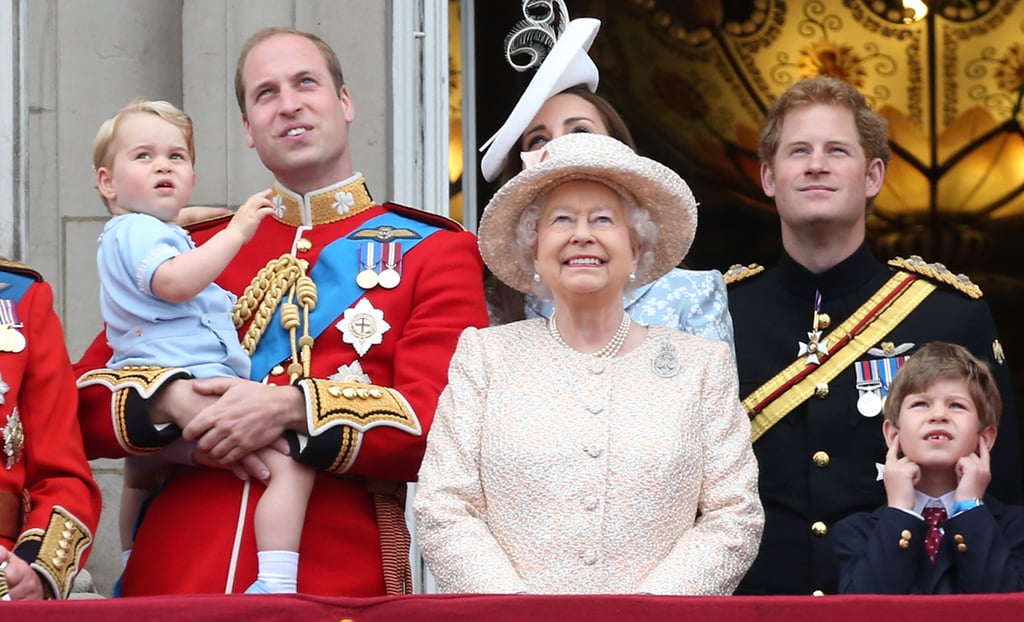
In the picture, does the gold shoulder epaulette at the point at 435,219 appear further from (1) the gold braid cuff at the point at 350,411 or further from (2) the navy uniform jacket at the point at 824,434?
(2) the navy uniform jacket at the point at 824,434

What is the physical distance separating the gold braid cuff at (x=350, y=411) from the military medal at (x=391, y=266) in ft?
0.91

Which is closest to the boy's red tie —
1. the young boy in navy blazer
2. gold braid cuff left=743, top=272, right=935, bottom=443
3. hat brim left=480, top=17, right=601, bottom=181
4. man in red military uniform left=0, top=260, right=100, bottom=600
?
the young boy in navy blazer

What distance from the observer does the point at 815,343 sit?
15.9 feet

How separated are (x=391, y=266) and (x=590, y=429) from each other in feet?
2.52

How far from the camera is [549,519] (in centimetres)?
402

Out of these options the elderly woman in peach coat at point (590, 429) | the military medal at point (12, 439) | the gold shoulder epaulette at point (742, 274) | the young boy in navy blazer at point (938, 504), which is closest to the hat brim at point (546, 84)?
the gold shoulder epaulette at point (742, 274)

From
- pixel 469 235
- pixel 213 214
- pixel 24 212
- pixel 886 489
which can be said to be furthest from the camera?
pixel 24 212

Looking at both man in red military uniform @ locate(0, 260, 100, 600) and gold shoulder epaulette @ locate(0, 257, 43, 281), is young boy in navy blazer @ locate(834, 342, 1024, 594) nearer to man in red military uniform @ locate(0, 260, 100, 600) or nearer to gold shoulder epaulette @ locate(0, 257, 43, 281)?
man in red military uniform @ locate(0, 260, 100, 600)

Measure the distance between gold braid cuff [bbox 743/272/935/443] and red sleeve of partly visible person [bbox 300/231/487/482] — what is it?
0.62 m

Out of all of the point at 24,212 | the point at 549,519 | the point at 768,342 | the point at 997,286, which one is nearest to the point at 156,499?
the point at 549,519

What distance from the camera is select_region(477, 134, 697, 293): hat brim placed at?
4.20 metres

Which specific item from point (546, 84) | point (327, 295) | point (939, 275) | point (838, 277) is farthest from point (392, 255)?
point (939, 275)

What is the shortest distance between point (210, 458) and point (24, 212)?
6.37 feet

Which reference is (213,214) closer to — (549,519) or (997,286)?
(549,519)
